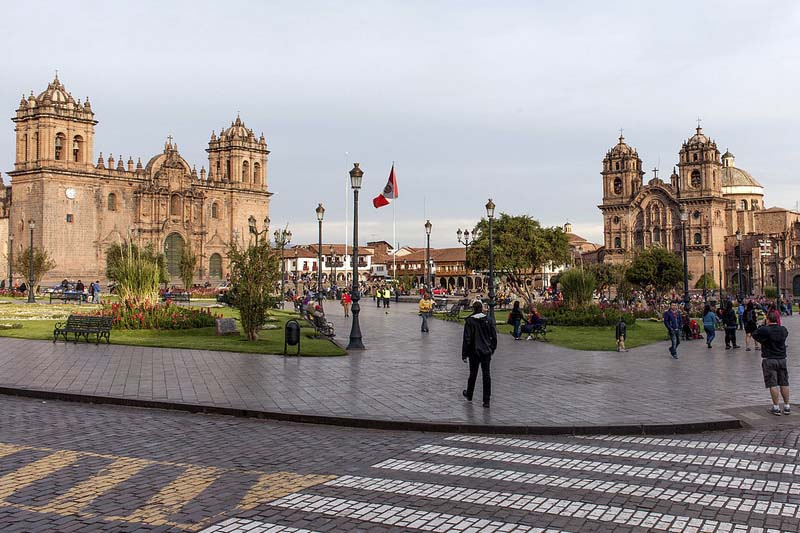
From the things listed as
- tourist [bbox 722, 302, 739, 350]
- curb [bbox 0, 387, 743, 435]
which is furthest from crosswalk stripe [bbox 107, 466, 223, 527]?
tourist [bbox 722, 302, 739, 350]

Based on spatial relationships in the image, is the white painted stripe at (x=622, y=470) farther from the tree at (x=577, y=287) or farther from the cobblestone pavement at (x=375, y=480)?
the tree at (x=577, y=287)

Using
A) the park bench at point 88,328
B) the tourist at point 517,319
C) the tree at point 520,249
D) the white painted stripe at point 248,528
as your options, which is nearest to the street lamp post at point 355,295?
the tourist at point 517,319

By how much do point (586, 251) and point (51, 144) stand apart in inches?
3654

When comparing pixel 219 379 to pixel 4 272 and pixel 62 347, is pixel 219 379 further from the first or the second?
pixel 4 272

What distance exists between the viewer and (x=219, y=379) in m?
14.0

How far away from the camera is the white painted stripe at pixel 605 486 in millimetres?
6352

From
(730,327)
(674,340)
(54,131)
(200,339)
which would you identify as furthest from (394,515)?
(54,131)

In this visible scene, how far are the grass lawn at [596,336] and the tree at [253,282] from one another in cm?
924

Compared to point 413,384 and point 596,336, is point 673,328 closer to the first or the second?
point 596,336

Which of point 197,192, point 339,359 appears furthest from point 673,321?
point 197,192

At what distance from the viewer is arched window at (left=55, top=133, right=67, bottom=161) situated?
71812 millimetres

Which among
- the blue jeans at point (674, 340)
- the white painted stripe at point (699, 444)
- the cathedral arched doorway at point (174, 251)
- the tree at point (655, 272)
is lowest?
the white painted stripe at point (699, 444)

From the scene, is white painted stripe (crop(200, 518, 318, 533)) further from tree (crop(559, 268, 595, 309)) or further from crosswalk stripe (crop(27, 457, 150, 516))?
tree (crop(559, 268, 595, 309))

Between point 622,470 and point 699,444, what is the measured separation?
201cm
